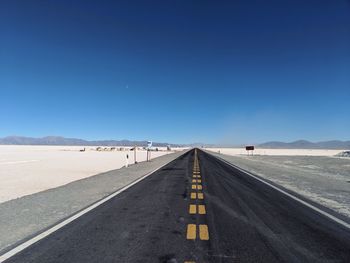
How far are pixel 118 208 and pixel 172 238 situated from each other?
11.0 ft

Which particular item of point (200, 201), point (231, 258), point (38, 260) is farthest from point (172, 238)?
point (200, 201)

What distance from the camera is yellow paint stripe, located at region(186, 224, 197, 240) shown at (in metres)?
6.05

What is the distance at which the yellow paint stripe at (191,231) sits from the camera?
605cm

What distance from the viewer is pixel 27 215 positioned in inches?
324

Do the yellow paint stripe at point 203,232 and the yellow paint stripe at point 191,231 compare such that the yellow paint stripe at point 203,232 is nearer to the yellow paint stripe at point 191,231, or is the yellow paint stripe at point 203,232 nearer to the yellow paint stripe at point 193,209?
the yellow paint stripe at point 191,231

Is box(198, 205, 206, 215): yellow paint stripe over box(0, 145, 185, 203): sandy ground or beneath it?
beneath

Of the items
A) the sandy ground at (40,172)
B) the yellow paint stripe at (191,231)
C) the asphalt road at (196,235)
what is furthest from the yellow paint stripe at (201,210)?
the sandy ground at (40,172)

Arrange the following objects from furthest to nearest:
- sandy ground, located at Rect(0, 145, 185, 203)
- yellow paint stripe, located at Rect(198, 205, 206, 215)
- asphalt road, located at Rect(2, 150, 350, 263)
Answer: sandy ground, located at Rect(0, 145, 185, 203) → yellow paint stripe, located at Rect(198, 205, 206, 215) → asphalt road, located at Rect(2, 150, 350, 263)

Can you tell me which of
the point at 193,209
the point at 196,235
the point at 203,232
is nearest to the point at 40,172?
the point at 193,209

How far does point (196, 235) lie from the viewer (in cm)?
620

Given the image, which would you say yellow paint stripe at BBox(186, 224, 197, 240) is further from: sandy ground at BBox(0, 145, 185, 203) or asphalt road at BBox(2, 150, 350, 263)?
sandy ground at BBox(0, 145, 185, 203)

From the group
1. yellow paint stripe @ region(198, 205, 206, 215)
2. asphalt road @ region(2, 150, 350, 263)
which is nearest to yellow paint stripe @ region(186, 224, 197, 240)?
asphalt road @ region(2, 150, 350, 263)

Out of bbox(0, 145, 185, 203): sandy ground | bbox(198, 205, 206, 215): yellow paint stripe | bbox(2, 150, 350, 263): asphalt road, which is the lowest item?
bbox(2, 150, 350, 263): asphalt road

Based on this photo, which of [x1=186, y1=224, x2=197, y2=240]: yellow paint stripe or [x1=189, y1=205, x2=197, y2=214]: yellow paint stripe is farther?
[x1=189, y1=205, x2=197, y2=214]: yellow paint stripe
